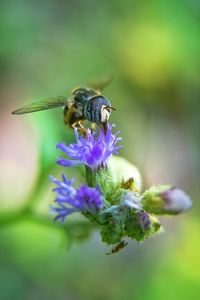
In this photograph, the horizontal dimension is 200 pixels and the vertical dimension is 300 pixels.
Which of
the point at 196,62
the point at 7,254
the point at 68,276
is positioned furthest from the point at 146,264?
the point at 196,62

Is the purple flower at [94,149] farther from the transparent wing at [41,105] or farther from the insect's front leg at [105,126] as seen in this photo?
the transparent wing at [41,105]

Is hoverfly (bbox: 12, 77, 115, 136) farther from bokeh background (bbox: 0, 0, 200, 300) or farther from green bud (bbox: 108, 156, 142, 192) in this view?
bokeh background (bbox: 0, 0, 200, 300)

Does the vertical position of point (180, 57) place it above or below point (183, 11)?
below

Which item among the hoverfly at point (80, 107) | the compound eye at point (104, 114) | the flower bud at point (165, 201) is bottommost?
the flower bud at point (165, 201)

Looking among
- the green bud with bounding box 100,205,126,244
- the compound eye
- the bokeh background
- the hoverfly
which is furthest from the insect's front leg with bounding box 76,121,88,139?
the bokeh background

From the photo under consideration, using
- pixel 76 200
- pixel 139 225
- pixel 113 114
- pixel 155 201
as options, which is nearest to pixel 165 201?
pixel 155 201

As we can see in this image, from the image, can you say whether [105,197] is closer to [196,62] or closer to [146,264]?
[146,264]

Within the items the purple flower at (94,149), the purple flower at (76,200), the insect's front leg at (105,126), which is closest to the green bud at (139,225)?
the purple flower at (76,200)
